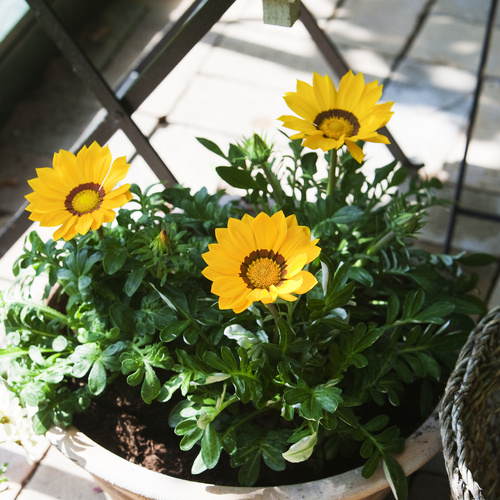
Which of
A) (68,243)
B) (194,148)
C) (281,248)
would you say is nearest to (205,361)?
(281,248)

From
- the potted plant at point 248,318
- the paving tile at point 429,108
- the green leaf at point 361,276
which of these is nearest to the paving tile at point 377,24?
the paving tile at point 429,108

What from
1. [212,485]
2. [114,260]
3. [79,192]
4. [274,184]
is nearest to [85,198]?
[79,192]

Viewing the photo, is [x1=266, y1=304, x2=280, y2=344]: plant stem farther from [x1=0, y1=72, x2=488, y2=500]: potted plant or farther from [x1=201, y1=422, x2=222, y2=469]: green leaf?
[x1=201, y1=422, x2=222, y2=469]: green leaf

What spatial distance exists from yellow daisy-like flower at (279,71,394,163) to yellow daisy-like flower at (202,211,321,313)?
0.18m

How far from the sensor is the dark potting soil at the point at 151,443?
1172 millimetres

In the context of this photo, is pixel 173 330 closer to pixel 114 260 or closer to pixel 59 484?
pixel 114 260

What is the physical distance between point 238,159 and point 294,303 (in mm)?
281

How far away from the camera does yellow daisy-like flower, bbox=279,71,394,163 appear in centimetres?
103

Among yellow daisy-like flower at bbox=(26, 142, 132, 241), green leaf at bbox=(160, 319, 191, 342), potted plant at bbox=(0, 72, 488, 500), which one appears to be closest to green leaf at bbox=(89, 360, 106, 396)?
potted plant at bbox=(0, 72, 488, 500)

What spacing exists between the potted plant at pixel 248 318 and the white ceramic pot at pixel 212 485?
0.02m

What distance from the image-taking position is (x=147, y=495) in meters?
1.05

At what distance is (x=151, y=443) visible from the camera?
1.22 m

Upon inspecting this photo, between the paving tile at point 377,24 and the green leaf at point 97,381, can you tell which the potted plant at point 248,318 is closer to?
the green leaf at point 97,381

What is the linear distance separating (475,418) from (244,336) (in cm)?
44
